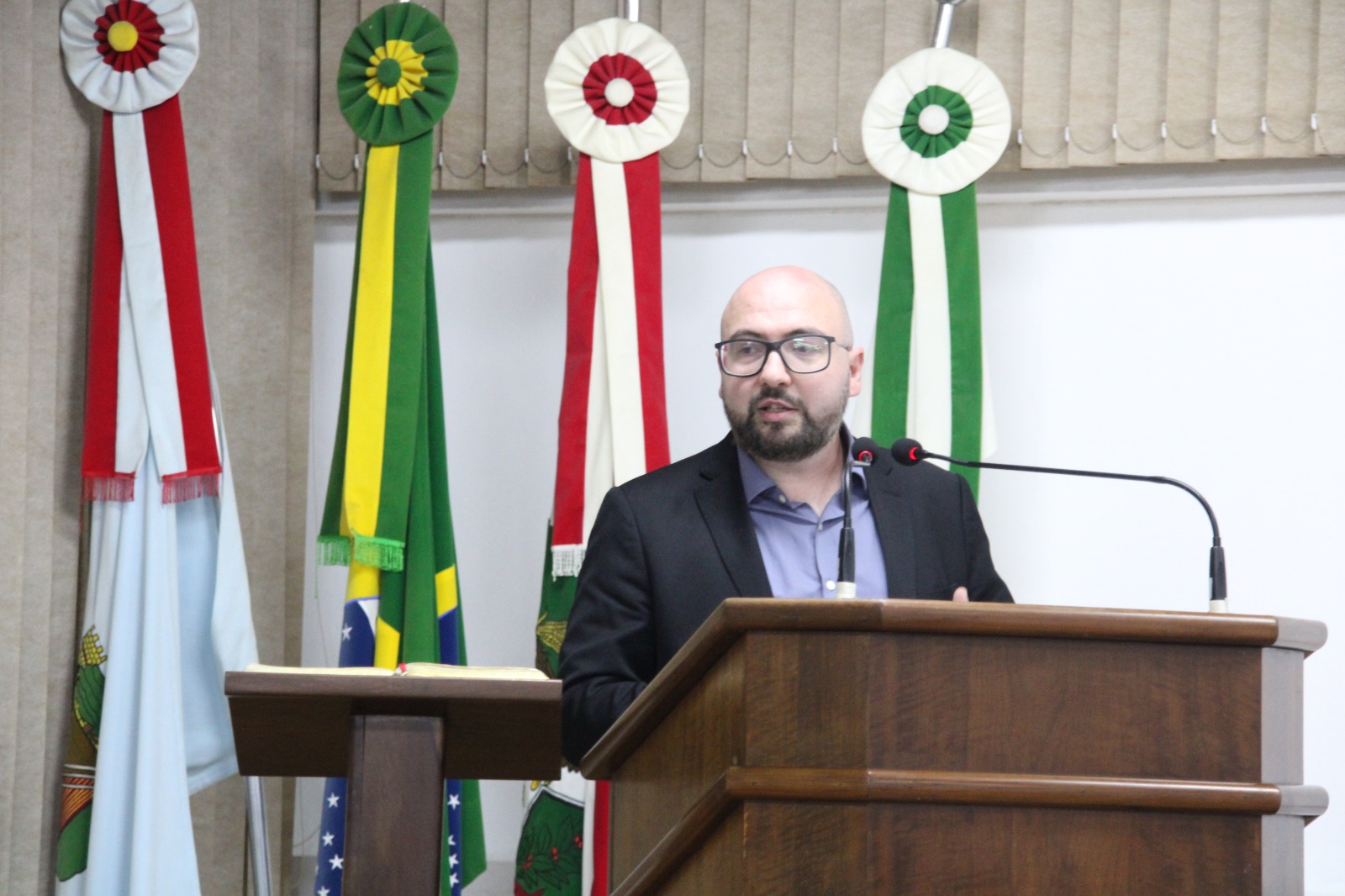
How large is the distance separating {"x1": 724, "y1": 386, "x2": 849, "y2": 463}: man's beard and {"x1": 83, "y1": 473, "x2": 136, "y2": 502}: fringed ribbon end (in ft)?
4.42

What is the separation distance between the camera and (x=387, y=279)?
10.5ft

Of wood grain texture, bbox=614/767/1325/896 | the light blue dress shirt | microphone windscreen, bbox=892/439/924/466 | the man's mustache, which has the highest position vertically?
the man's mustache

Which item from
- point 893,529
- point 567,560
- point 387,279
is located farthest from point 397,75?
point 893,529

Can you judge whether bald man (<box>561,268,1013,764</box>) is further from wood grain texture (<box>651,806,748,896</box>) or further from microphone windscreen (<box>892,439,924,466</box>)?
wood grain texture (<box>651,806,748,896</box>)

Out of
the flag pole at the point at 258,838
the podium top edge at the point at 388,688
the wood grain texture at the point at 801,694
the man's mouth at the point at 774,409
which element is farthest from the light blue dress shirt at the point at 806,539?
the flag pole at the point at 258,838

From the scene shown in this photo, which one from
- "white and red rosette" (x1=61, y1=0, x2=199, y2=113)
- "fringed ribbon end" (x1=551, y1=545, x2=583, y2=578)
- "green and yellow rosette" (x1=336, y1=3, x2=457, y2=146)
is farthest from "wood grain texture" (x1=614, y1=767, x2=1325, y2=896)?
"white and red rosette" (x1=61, y1=0, x2=199, y2=113)

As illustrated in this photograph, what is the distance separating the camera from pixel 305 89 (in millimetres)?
3754

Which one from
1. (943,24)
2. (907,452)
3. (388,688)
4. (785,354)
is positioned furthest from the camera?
(943,24)

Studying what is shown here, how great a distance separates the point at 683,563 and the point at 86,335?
61.8 inches

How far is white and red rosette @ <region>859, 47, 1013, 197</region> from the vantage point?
3.16m

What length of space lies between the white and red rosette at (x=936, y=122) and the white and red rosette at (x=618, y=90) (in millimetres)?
449

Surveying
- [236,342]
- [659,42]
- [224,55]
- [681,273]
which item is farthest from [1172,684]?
[224,55]

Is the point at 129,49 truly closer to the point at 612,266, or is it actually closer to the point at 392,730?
the point at 612,266

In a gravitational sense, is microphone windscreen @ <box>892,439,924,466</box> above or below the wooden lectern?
above
